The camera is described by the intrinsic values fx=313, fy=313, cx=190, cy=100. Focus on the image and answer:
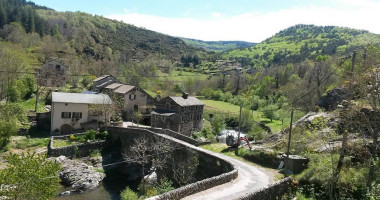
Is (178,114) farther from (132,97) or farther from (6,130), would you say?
(6,130)

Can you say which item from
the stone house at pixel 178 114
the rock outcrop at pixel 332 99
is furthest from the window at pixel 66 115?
the rock outcrop at pixel 332 99

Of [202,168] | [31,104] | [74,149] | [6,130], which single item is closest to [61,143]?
[74,149]

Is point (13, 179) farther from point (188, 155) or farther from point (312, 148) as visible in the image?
point (312, 148)

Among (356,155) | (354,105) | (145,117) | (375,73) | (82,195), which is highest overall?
(375,73)

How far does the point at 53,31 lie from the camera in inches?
5655

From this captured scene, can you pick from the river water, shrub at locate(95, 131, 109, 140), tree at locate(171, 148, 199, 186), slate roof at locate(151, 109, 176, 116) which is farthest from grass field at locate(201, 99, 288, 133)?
the river water

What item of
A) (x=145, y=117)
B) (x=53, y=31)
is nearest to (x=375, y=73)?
(x=145, y=117)

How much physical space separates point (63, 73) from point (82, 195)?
47.7 metres

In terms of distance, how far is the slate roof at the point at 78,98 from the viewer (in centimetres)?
5100

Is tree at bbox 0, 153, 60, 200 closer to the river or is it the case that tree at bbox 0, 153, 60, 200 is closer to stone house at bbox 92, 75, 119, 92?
the river

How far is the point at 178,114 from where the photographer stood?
57875 mm

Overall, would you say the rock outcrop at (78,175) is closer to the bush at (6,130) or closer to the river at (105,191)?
the river at (105,191)

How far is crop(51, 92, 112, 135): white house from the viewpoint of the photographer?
1980 inches

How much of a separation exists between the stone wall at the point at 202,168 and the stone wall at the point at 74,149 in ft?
10.2
